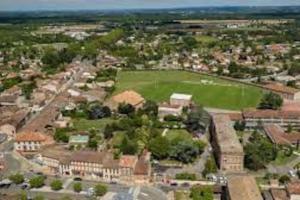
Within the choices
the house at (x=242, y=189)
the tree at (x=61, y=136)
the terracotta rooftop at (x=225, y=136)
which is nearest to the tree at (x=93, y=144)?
the tree at (x=61, y=136)

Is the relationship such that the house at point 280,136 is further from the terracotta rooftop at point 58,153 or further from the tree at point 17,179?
the tree at point 17,179

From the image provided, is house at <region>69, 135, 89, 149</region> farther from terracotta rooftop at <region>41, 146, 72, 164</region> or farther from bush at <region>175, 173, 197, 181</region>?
bush at <region>175, 173, 197, 181</region>

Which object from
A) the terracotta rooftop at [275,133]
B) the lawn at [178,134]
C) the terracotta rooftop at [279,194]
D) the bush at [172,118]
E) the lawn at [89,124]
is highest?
the terracotta rooftop at [279,194]

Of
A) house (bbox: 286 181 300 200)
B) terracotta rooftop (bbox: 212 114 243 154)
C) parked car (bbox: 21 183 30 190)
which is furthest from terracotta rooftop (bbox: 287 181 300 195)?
parked car (bbox: 21 183 30 190)

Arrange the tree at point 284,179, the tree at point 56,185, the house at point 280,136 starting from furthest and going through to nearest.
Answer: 1. the house at point 280,136
2. the tree at point 284,179
3. the tree at point 56,185

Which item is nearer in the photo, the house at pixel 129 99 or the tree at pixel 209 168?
the tree at pixel 209 168

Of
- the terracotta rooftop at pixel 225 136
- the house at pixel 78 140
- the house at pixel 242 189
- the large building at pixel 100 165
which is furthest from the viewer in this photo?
the house at pixel 78 140

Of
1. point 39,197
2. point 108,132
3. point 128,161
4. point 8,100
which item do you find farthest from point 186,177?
point 8,100
